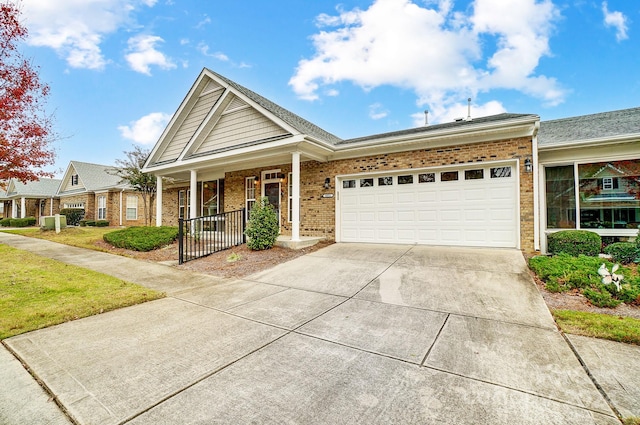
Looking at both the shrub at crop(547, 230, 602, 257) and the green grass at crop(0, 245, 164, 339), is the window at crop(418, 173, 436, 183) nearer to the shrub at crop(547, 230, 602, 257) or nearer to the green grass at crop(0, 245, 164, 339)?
the shrub at crop(547, 230, 602, 257)

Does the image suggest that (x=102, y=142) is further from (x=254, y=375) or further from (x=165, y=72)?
(x=254, y=375)

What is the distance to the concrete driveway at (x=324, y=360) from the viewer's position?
203 centimetres

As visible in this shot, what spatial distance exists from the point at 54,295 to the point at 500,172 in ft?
33.6

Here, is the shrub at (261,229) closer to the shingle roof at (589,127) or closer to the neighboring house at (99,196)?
the shingle roof at (589,127)

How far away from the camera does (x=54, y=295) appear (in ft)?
15.9

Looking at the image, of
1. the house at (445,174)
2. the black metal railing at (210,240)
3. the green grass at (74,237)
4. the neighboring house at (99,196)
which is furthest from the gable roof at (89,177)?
the black metal railing at (210,240)

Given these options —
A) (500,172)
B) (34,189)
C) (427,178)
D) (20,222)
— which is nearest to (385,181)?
(427,178)

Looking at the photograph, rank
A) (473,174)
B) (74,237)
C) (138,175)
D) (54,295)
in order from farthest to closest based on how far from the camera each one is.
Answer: (138,175), (74,237), (473,174), (54,295)

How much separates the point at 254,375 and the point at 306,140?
6.97 m

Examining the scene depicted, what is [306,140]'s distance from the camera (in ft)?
27.7

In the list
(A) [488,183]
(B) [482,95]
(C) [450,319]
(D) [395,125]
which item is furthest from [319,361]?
(D) [395,125]

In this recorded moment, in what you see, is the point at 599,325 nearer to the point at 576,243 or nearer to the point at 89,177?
the point at 576,243

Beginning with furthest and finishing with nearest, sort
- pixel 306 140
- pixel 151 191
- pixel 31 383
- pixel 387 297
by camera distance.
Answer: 1. pixel 151 191
2. pixel 306 140
3. pixel 387 297
4. pixel 31 383

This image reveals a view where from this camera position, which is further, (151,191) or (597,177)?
(151,191)
